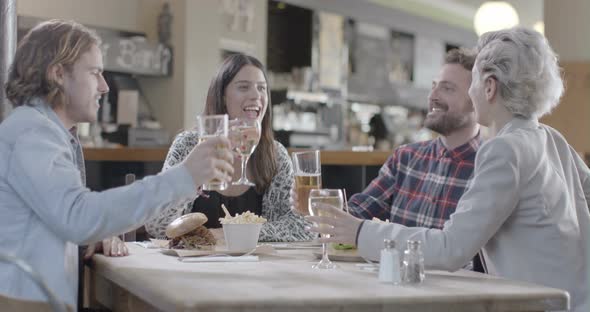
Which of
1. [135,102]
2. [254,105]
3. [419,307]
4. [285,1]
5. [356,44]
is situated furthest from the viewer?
[356,44]

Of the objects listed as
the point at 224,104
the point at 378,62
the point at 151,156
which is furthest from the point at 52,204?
the point at 378,62

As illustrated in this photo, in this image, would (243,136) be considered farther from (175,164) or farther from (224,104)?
(224,104)

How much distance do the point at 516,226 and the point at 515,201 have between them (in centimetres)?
8

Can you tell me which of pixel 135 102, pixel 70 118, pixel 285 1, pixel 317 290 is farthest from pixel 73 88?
pixel 285 1

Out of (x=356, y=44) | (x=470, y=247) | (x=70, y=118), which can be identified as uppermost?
(x=356, y=44)

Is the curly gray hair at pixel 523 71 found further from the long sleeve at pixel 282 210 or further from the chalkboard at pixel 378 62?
the chalkboard at pixel 378 62

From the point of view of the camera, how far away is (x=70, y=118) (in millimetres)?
1840

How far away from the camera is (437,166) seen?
9.37 feet

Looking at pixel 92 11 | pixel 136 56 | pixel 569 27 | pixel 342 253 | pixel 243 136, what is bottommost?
pixel 342 253

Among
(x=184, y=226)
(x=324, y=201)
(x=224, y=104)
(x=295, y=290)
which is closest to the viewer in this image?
(x=295, y=290)

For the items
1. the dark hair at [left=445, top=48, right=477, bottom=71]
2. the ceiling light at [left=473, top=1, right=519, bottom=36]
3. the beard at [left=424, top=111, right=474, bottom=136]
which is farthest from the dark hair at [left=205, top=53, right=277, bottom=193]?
the ceiling light at [left=473, top=1, right=519, bottom=36]

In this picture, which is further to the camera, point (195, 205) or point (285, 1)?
Result: point (285, 1)

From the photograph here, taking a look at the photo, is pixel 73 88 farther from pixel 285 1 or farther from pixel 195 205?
pixel 285 1

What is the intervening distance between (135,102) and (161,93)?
0.35 metres
